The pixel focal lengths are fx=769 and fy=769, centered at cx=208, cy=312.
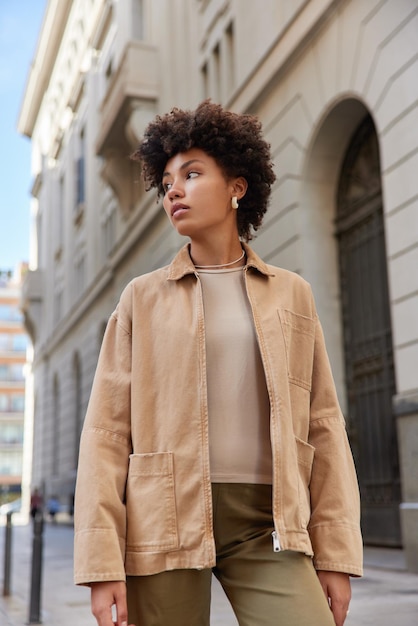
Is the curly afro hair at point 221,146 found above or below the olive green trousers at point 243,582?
above

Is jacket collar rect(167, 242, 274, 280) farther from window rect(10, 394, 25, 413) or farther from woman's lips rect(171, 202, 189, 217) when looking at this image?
window rect(10, 394, 25, 413)

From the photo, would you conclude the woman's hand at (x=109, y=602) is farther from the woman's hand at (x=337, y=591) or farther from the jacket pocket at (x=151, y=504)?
the woman's hand at (x=337, y=591)

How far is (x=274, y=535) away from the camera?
194cm

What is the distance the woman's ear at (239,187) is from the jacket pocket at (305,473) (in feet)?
2.58

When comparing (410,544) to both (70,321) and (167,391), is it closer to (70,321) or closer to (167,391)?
(167,391)

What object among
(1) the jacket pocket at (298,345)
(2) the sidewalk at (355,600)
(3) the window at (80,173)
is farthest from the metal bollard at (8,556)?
(3) the window at (80,173)

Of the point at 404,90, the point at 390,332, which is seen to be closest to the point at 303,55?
the point at 404,90

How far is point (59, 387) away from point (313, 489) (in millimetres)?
33293

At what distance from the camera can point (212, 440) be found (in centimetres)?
204

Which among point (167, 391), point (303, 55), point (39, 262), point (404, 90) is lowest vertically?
point (167, 391)

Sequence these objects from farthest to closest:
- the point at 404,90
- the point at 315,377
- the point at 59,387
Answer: the point at 59,387
the point at 404,90
the point at 315,377

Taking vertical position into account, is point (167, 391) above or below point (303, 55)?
below

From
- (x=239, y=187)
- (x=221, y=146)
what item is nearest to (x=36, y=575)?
(x=239, y=187)

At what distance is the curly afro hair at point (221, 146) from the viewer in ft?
7.50
